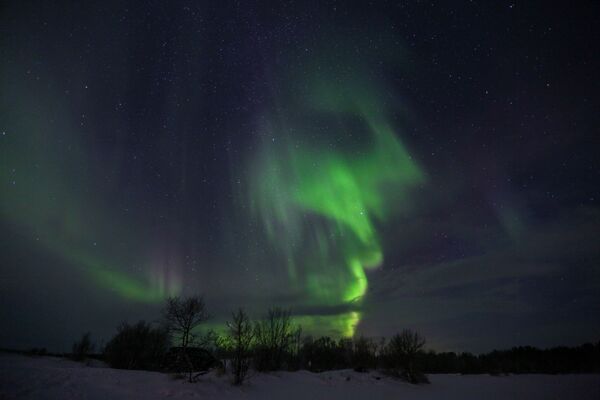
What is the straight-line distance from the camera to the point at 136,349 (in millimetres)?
35500

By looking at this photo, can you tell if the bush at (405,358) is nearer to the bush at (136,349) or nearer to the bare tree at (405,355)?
the bare tree at (405,355)

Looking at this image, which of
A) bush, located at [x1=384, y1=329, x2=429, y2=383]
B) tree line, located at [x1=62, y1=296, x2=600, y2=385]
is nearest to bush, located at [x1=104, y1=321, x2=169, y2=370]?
tree line, located at [x1=62, y1=296, x2=600, y2=385]

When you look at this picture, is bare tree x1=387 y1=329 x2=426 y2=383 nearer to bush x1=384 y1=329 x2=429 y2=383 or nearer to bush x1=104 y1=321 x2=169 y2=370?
bush x1=384 y1=329 x2=429 y2=383

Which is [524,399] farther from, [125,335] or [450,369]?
[450,369]

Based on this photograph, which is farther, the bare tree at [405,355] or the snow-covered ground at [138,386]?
the bare tree at [405,355]

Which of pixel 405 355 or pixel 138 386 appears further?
pixel 405 355

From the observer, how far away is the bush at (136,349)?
3370 centimetres

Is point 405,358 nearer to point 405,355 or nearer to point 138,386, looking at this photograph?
point 405,355

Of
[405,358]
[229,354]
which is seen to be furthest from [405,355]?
[229,354]

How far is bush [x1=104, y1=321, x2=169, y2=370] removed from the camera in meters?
33.7

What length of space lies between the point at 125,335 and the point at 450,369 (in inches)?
3751

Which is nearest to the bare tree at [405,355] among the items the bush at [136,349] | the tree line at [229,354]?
A: the tree line at [229,354]

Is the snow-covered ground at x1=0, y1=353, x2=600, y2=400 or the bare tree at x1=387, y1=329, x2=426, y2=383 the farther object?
the bare tree at x1=387, y1=329, x2=426, y2=383

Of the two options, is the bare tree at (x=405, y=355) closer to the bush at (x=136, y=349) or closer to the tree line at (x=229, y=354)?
the tree line at (x=229, y=354)
